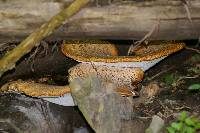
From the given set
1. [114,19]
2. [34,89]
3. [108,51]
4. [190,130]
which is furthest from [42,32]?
[190,130]

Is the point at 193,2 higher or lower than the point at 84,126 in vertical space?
higher

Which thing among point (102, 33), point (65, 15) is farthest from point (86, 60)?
point (65, 15)

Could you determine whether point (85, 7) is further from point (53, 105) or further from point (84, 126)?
point (84, 126)

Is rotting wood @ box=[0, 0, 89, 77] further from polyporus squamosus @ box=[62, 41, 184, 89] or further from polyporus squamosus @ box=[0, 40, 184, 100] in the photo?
polyporus squamosus @ box=[62, 41, 184, 89]

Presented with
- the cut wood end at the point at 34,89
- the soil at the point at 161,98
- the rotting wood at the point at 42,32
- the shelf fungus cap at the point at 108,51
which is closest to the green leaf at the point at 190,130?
the soil at the point at 161,98

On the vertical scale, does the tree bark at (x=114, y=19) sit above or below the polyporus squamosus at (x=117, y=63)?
above

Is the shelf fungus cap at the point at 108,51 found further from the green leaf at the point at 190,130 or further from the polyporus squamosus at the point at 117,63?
the green leaf at the point at 190,130

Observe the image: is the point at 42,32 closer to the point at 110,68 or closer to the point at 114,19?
the point at 114,19
